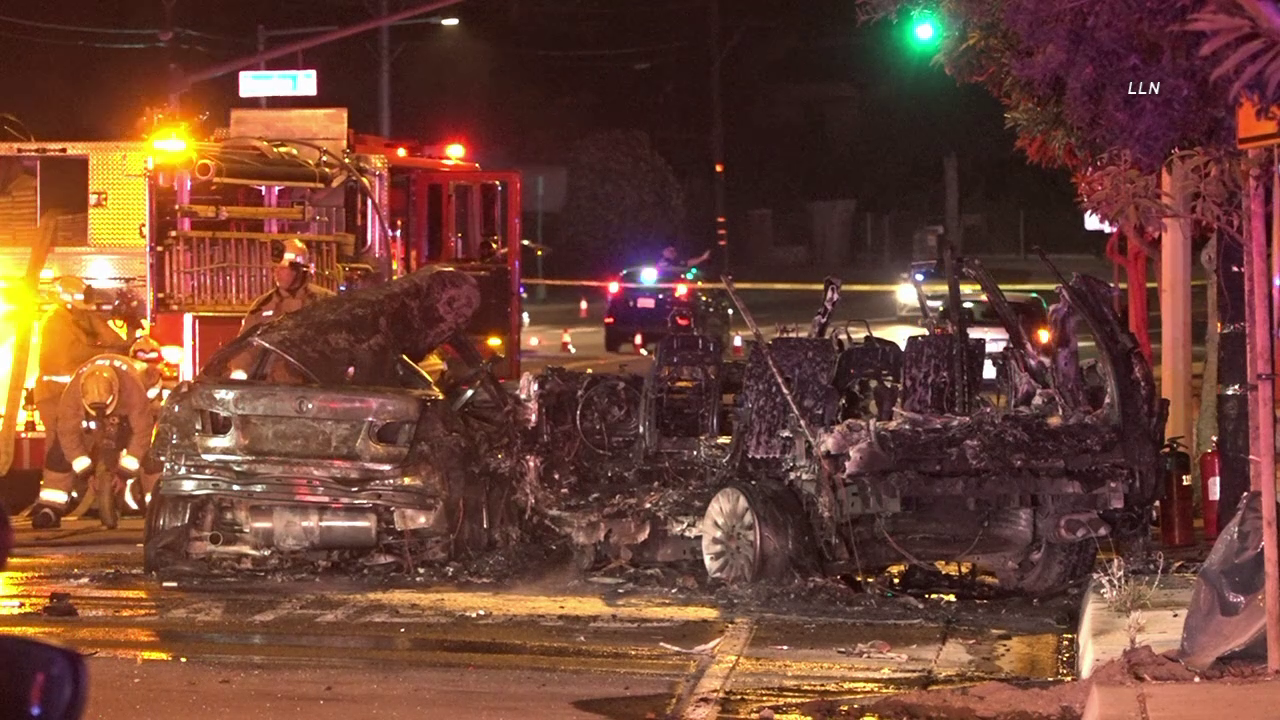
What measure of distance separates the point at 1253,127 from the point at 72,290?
35.9ft

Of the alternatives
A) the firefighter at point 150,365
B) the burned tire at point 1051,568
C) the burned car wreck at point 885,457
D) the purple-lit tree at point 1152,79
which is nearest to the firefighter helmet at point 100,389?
the firefighter at point 150,365

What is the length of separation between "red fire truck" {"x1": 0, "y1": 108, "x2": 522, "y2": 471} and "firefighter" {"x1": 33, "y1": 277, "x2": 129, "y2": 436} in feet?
2.16

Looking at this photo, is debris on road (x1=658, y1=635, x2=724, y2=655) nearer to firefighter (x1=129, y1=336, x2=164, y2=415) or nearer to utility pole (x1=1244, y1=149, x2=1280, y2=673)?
utility pole (x1=1244, y1=149, x2=1280, y2=673)

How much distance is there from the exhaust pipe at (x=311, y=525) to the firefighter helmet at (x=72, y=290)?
5302mm

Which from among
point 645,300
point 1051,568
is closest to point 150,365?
point 1051,568

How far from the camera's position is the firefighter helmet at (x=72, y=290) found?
14.9 metres

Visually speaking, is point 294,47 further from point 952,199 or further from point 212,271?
point 952,199

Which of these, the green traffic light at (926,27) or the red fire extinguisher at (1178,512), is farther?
the red fire extinguisher at (1178,512)

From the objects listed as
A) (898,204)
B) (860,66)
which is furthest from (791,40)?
(898,204)

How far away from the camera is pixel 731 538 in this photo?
10031mm

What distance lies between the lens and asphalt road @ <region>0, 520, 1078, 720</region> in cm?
774

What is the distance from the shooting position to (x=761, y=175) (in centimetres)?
6150

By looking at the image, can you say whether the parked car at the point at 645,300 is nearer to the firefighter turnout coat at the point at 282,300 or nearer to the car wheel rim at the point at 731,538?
the firefighter turnout coat at the point at 282,300

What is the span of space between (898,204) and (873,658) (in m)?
51.8
